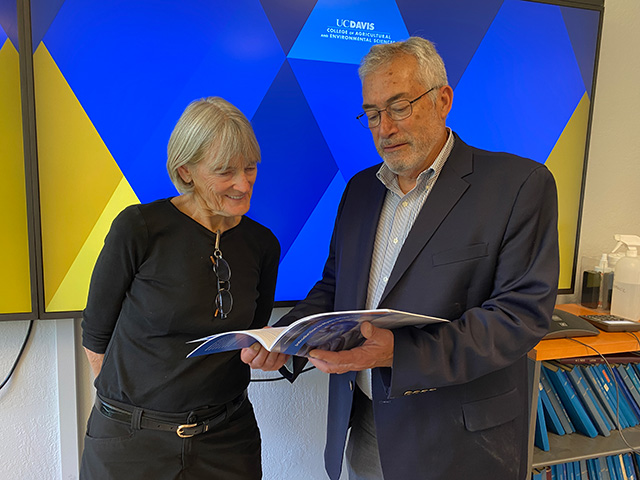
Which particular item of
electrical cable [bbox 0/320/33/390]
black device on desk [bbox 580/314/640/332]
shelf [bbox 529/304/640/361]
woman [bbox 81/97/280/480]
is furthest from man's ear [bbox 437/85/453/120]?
electrical cable [bbox 0/320/33/390]

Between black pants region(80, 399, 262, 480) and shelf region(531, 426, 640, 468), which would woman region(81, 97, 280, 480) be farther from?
shelf region(531, 426, 640, 468)

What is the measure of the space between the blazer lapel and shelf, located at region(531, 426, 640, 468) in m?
1.08

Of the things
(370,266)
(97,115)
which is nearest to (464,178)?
(370,266)

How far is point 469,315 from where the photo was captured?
101 cm

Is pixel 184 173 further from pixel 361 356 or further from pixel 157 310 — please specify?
pixel 361 356

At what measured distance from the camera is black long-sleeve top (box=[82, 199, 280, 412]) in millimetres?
1121

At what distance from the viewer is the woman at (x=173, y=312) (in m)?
1.12

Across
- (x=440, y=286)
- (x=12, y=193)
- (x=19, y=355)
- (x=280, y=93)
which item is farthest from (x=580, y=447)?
(x=12, y=193)

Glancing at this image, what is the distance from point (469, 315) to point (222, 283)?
60cm

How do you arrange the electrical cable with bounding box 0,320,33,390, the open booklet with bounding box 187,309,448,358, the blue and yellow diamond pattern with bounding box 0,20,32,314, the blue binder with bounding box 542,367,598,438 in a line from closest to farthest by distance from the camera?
the open booklet with bounding box 187,309,448,358
the blue and yellow diamond pattern with bounding box 0,20,32,314
the electrical cable with bounding box 0,320,33,390
the blue binder with bounding box 542,367,598,438

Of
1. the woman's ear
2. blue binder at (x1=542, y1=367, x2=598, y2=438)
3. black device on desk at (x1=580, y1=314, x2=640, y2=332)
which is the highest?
the woman's ear

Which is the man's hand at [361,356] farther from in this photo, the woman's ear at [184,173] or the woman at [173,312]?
the woman's ear at [184,173]

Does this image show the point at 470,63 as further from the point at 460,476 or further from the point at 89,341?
the point at 89,341

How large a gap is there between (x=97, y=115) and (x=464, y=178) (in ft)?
3.65
